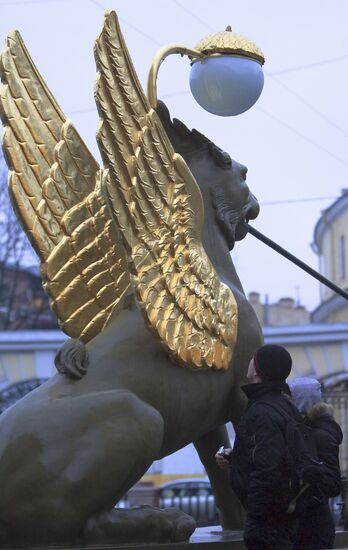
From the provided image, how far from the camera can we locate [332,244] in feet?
95.1

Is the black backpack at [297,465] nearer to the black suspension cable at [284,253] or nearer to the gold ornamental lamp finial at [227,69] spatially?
the black suspension cable at [284,253]

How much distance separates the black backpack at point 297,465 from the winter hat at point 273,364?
125mm

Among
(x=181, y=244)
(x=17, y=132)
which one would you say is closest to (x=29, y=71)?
(x=17, y=132)

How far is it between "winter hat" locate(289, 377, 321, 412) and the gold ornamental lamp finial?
1.40 m

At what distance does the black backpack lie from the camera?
11.8 ft

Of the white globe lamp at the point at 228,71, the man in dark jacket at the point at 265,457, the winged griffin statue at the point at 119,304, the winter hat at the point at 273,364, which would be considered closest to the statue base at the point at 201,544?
the winged griffin statue at the point at 119,304

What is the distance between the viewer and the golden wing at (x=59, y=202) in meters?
4.53

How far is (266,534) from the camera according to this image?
356 centimetres

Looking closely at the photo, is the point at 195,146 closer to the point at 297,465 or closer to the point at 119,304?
the point at 119,304

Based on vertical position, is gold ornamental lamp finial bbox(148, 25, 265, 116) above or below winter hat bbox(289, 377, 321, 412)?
above

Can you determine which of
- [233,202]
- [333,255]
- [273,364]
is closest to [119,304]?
[233,202]

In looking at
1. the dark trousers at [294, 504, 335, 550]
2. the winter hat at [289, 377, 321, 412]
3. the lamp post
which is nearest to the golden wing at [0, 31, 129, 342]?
the lamp post

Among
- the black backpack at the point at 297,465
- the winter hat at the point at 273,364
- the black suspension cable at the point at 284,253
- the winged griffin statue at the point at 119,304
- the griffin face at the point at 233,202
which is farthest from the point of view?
the black suspension cable at the point at 284,253

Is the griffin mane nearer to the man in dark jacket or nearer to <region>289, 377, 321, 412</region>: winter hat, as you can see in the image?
<region>289, 377, 321, 412</region>: winter hat
